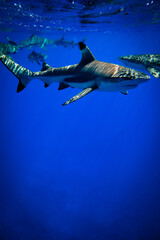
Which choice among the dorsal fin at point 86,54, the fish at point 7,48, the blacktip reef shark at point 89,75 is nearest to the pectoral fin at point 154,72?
the blacktip reef shark at point 89,75

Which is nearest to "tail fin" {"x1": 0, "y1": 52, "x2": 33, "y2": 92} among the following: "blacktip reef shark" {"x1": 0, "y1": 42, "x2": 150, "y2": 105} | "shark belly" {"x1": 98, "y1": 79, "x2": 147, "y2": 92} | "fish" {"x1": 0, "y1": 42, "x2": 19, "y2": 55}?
"blacktip reef shark" {"x1": 0, "y1": 42, "x2": 150, "y2": 105}

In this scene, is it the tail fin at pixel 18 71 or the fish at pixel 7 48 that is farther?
the fish at pixel 7 48

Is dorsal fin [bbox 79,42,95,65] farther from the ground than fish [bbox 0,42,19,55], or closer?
closer


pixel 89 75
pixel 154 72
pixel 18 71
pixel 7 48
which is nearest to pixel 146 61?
pixel 154 72

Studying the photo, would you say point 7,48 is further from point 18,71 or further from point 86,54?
point 86,54

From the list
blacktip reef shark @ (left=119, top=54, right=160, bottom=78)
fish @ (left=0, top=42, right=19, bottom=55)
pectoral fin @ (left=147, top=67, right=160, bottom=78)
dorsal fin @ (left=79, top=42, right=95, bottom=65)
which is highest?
fish @ (left=0, top=42, right=19, bottom=55)

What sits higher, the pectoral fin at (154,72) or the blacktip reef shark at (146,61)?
the blacktip reef shark at (146,61)

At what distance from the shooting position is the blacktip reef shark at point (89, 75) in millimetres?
4254

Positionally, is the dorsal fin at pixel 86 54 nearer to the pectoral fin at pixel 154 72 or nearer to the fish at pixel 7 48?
the pectoral fin at pixel 154 72

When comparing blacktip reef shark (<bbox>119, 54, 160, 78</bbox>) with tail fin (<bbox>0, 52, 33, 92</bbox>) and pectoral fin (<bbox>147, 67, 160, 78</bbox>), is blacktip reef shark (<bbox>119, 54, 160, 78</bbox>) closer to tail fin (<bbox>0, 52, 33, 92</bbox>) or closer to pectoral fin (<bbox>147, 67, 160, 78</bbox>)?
pectoral fin (<bbox>147, 67, 160, 78</bbox>)

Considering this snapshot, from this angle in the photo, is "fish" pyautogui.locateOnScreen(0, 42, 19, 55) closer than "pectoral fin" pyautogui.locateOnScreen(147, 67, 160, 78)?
No

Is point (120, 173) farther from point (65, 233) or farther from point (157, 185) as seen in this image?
point (65, 233)

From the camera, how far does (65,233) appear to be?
15.0 m

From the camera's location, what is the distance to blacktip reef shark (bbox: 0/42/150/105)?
14.0 ft
